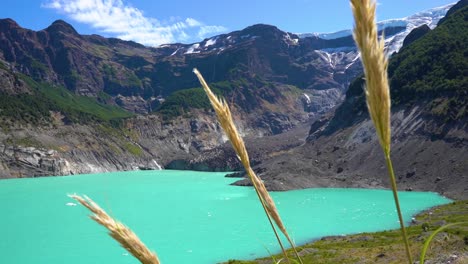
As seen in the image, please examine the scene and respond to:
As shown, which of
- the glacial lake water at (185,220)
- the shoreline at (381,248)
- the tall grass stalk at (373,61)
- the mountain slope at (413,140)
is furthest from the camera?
the mountain slope at (413,140)

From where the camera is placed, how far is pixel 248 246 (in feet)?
120

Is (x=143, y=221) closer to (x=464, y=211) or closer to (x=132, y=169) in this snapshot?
(x=464, y=211)

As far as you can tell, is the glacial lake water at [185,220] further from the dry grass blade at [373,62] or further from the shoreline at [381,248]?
the dry grass blade at [373,62]

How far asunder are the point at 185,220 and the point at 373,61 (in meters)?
50.0

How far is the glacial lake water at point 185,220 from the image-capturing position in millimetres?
35156

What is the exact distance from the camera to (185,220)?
4975 cm

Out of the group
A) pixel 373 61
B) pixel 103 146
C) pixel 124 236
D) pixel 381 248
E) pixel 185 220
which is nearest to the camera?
pixel 373 61

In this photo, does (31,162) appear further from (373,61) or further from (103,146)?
(373,61)

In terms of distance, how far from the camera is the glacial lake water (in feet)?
115

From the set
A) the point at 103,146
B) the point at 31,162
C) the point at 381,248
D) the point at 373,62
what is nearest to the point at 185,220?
the point at 381,248

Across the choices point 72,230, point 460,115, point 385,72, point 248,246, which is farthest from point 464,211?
point 385,72

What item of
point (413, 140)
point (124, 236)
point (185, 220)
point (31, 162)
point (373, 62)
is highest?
point (31, 162)

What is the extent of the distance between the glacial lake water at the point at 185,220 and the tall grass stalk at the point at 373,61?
63.7 feet

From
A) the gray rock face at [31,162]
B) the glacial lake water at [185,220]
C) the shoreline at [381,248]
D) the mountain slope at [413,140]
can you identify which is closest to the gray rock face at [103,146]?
the gray rock face at [31,162]
